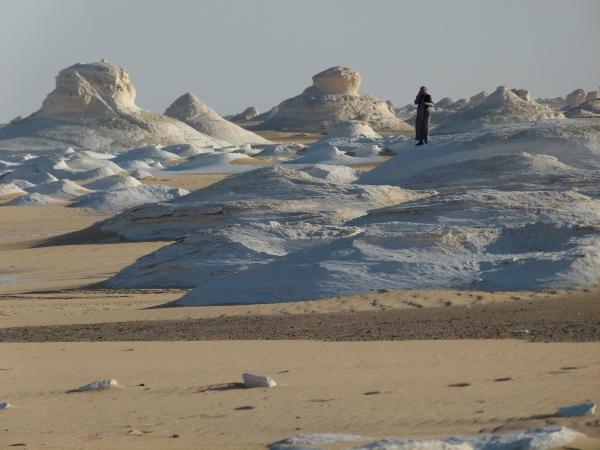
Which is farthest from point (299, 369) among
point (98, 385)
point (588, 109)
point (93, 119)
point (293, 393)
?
point (588, 109)

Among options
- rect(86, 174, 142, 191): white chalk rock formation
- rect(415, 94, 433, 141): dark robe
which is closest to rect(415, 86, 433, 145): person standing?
rect(415, 94, 433, 141): dark robe

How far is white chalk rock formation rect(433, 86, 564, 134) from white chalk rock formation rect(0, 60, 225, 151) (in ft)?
51.3

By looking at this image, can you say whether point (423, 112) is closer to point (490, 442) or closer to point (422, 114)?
point (422, 114)

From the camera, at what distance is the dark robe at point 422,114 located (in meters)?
23.0

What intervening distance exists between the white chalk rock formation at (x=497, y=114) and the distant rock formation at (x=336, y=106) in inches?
832

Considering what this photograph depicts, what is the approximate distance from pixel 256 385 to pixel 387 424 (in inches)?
59.8

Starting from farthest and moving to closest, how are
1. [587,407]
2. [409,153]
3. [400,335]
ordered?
[409,153] < [400,335] < [587,407]

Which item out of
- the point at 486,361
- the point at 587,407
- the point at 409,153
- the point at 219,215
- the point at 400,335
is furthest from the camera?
the point at 409,153

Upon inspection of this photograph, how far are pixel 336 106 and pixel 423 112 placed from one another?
6180cm

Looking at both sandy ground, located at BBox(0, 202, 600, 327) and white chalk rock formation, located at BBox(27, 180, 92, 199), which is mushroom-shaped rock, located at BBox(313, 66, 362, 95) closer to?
white chalk rock formation, located at BBox(27, 180, 92, 199)

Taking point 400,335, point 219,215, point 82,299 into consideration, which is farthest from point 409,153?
point 400,335

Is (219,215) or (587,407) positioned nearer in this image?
(587,407)

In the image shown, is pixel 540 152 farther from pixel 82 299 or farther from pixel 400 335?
pixel 400 335

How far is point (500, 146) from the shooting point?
2466cm
